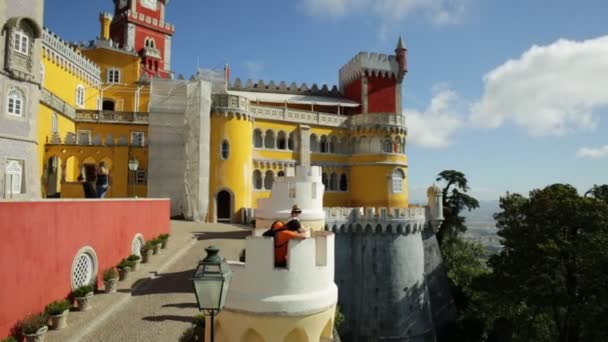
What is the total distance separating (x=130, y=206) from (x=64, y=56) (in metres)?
21.4

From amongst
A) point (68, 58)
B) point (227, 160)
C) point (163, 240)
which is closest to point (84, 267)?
point (163, 240)

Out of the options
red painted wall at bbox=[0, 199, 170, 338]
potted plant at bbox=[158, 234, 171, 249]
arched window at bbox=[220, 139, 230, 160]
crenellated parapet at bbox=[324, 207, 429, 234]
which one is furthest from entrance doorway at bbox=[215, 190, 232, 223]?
red painted wall at bbox=[0, 199, 170, 338]

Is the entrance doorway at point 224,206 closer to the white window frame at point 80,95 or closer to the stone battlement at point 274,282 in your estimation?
the white window frame at point 80,95

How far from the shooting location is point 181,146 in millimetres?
31016

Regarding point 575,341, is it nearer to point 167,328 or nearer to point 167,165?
point 167,328

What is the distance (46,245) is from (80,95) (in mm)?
27867

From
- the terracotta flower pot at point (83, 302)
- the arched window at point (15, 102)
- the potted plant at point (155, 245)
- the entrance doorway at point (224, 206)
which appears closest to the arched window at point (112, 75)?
the entrance doorway at point (224, 206)

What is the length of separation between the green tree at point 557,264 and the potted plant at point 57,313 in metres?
22.5

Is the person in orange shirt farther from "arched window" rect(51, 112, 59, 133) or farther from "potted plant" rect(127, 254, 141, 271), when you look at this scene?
"arched window" rect(51, 112, 59, 133)

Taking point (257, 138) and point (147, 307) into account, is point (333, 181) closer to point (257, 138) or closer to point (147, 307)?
point (257, 138)

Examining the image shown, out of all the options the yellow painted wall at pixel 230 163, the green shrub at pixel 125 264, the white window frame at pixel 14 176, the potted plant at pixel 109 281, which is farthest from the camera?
the yellow painted wall at pixel 230 163

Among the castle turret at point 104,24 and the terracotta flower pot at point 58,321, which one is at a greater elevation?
the castle turret at point 104,24

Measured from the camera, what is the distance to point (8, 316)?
10172 millimetres

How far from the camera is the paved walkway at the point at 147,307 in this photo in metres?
11.2
